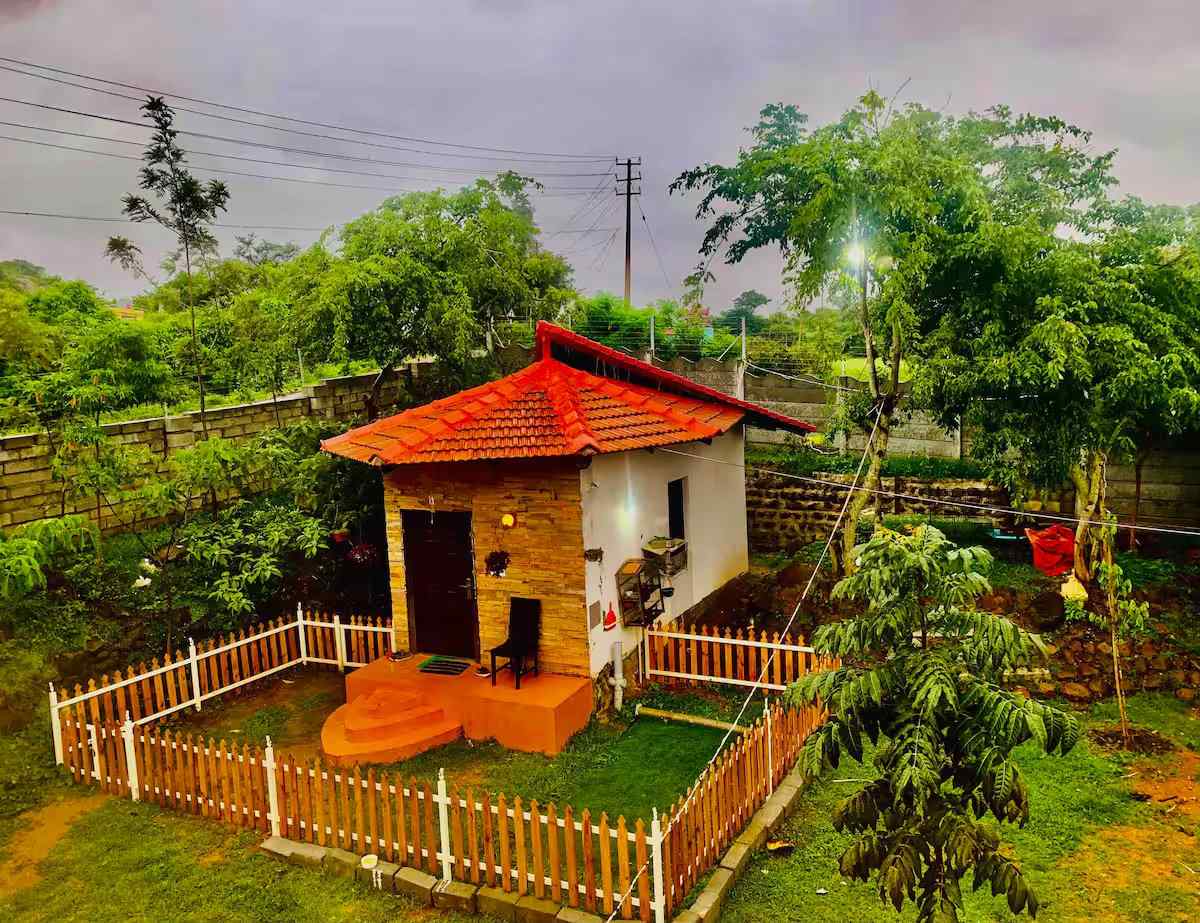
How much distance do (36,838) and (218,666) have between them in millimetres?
3033

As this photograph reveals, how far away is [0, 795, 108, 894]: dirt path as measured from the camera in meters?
6.93

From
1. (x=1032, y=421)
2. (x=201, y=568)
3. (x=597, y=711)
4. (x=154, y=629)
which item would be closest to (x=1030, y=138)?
(x=1032, y=421)

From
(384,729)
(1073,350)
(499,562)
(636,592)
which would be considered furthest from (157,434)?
(1073,350)

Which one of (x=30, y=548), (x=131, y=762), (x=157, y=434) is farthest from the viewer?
(x=157, y=434)

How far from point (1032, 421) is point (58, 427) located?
13876 mm

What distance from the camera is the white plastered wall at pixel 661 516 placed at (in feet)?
31.6

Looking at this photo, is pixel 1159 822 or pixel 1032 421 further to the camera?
pixel 1032 421

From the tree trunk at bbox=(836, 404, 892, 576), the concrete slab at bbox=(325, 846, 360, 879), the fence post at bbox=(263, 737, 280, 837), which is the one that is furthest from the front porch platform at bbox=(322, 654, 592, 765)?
the tree trunk at bbox=(836, 404, 892, 576)

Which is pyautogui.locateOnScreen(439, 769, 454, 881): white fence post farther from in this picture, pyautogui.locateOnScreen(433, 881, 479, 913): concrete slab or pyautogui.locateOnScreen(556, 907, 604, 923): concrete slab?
pyautogui.locateOnScreen(556, 907, 604, 923): concrete slab

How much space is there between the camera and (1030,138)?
40.6 ft

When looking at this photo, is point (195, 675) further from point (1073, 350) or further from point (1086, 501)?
point (1086, 501)

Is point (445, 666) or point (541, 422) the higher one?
point (541, 422)

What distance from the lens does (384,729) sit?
8.88 m

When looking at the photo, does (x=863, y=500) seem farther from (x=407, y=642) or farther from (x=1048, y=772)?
(x=407, y=642)
